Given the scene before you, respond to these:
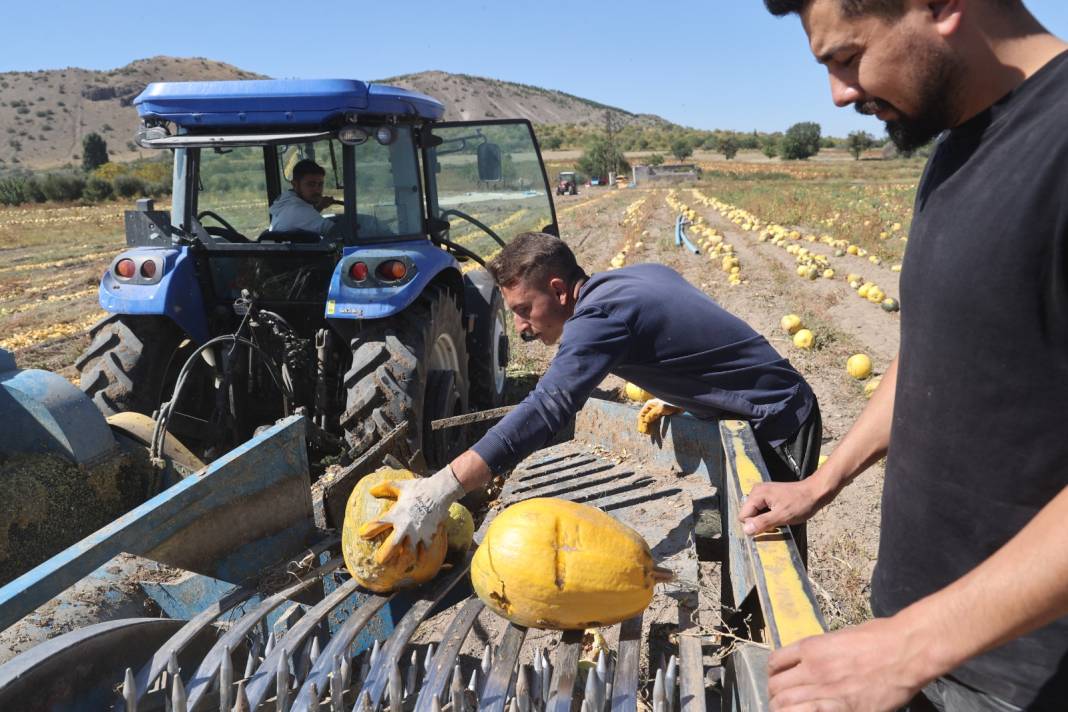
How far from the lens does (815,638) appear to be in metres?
1.17

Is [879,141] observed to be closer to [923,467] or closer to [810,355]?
[810,355]

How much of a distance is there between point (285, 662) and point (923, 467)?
5.22 ft

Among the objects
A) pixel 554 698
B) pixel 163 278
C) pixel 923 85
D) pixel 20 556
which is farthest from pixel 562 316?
pixel 163 278

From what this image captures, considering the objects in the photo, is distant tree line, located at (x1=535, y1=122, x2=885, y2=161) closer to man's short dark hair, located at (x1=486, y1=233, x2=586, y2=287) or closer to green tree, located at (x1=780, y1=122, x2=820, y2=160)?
green tree, located at (x1=780, y1=122, x2=820, y2=160)

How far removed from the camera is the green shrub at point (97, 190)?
145 ft

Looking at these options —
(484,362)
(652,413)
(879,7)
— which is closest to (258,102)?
(484,362)

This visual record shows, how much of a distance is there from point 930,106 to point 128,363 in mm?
4542

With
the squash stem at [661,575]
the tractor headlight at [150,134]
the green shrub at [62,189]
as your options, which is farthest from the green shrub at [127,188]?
the squash stem at [661,575]

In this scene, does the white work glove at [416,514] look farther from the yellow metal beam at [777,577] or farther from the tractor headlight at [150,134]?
the tractor headlight at [150,134]

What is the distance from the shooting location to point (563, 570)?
204 centimetres

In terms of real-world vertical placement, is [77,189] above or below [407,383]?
above

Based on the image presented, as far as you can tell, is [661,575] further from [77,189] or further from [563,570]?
[77,189]

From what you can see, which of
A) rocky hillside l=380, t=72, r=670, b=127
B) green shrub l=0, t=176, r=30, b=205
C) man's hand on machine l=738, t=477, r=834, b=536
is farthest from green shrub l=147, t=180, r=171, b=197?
rocky hillside l=380, t=72, r=670, b=127

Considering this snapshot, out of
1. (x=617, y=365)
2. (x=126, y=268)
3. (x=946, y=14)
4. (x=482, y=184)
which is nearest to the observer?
(x=946, y=14)
